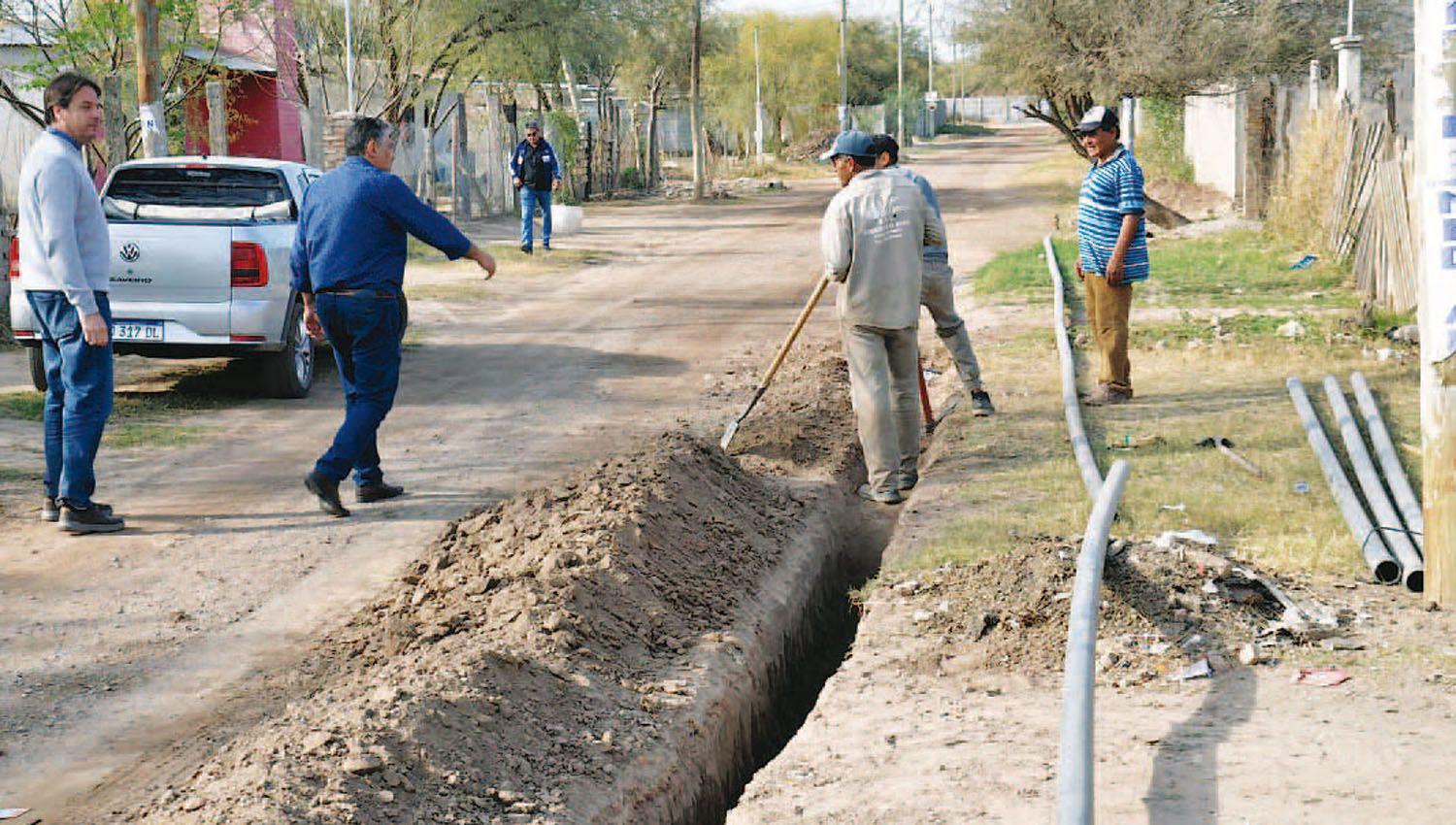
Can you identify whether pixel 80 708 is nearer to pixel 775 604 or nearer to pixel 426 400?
pixel 775 604

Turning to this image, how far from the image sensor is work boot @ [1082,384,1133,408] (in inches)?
406

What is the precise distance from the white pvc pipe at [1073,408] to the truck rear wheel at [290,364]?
5223mm

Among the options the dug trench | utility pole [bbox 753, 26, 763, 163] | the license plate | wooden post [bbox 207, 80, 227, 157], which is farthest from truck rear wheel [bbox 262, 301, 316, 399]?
utility pole [bbox 753, 26, 763, 163]

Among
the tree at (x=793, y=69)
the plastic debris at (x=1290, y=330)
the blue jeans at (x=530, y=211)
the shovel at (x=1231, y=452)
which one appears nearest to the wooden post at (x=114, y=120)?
the blue jeans at (x=530, y=211)

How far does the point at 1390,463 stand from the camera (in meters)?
8.02

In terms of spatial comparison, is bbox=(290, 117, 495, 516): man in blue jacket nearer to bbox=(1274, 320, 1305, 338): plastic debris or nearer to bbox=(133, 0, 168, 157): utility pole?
bbox=(133, 0, 168, 157): utility pole

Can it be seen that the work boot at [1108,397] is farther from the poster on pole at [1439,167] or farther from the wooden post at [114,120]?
the wooden post at [114,120]

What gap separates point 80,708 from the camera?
5379 mm

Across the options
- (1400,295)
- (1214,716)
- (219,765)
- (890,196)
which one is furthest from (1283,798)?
(1400,295)

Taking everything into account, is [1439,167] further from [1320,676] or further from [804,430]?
[804,430]

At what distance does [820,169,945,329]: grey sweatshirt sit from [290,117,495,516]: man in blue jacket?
1.80 m

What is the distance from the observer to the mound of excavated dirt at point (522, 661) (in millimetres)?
4211

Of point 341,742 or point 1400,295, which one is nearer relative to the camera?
point 341,742

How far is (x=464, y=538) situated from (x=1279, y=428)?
500 cm
